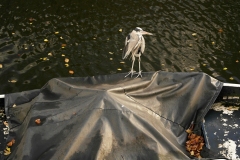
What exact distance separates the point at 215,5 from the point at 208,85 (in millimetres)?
6993

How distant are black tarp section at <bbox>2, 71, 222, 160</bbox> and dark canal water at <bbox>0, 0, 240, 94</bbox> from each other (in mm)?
2996

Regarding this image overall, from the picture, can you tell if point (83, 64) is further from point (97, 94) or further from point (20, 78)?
point (97, 94)

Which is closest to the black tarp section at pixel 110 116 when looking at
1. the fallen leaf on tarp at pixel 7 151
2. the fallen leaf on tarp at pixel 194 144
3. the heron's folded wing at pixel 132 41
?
the fallen leaf on tarp at pixel 194 144

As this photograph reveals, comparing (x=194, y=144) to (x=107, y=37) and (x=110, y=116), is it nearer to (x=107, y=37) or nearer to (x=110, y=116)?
(x=110, y=116)

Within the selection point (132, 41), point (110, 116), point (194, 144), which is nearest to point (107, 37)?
point (132, 41)

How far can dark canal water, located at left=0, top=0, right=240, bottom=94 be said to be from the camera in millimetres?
9023

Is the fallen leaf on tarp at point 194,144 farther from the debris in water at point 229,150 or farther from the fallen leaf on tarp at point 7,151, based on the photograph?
the fallen leaf on tarp at point 7,151

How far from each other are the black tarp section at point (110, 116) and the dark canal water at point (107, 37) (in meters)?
3.00

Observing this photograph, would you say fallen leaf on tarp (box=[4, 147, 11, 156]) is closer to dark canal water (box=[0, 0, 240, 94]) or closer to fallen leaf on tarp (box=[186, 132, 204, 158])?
fallen leaf on tarp (box=[186, 132, 204, 158])

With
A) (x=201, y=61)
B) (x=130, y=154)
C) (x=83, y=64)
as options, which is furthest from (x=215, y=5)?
(x=130, y=154)

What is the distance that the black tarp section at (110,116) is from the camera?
4668 mm

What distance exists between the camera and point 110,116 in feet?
15.8

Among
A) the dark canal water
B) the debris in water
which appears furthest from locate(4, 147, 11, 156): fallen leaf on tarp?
the debris in water

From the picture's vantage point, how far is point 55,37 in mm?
10141
